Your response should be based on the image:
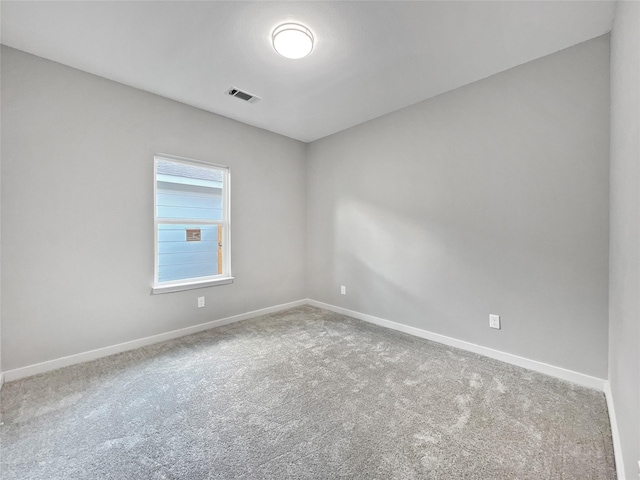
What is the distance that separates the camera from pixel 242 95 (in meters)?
2.87

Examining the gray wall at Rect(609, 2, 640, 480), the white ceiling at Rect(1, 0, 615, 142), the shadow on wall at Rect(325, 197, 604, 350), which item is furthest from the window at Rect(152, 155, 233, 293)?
the gray wall at Rect(609, 2, 640, 480)

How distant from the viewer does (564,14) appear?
1.80 metres

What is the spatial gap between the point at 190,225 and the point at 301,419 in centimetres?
245

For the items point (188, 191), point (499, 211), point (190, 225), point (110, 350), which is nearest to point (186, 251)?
point (190, 225)

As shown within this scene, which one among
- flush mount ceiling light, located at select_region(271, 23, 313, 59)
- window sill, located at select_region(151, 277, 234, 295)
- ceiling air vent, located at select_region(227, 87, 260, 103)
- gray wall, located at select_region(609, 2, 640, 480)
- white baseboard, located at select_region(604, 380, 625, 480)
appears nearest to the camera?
gray wall, located at select_region(609, 2, 640, 480)

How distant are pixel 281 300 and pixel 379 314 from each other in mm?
1466

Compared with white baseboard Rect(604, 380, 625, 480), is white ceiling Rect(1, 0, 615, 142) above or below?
above

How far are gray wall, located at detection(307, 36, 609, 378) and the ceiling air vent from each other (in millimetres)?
1376

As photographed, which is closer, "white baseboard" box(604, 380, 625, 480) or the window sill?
"white baseboard" box(604, 380, 625, 480)

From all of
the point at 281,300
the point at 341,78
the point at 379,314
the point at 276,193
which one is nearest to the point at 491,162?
the point at 341,78

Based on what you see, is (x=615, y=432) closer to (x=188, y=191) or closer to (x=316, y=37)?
(x=316, y=37)

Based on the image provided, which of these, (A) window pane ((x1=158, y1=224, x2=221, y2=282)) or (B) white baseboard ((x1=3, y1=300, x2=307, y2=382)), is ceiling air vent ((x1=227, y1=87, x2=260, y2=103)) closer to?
(A) window pane ((x1=158, y1=224, x2=221, y2=282))

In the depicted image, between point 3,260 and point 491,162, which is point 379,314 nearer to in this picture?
point 491,162

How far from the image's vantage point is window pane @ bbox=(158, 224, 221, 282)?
3027 millimetres
